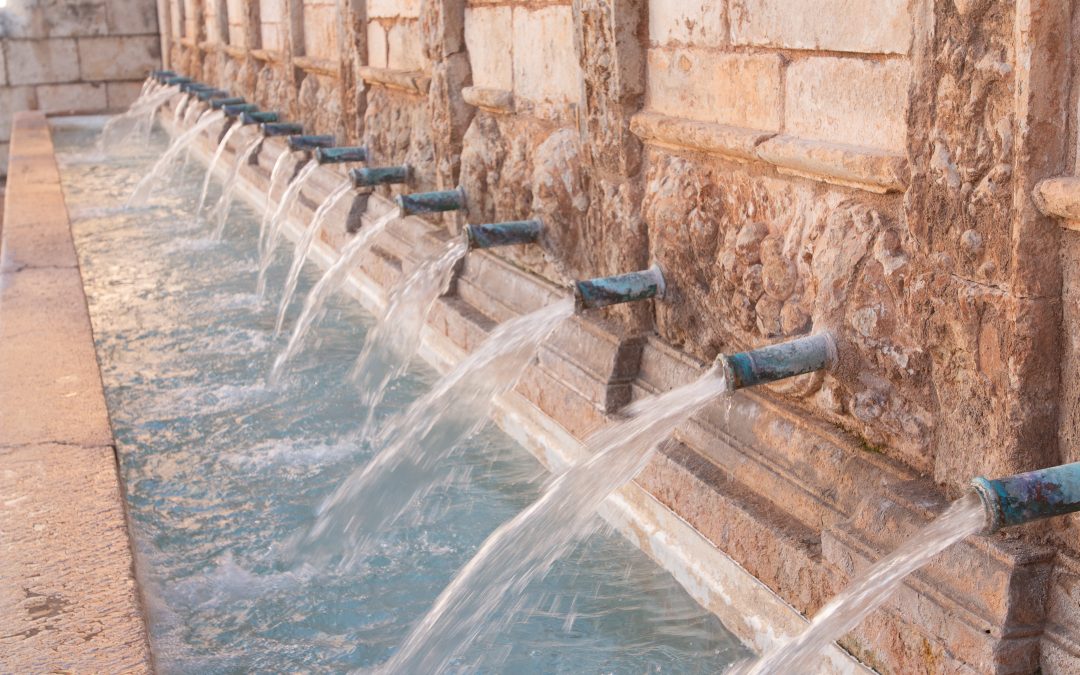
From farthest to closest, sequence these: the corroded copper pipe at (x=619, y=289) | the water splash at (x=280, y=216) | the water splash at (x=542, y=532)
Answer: the water splash at (x=280, y=216) → the corroded copper pipe at (x=619, y=289) → the water splash at (x=542, y=532)

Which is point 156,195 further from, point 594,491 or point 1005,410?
point 1005,410

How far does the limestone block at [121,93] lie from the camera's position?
711 inches

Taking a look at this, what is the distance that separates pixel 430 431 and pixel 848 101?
207cm

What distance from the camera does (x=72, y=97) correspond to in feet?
58.4

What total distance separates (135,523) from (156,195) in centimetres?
747

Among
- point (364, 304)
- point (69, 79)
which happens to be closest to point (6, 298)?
point (364, 304)

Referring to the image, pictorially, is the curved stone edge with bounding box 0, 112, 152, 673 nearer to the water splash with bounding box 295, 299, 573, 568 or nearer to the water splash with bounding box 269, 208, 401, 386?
the water splash with bounding box 295, 299, 573, 568

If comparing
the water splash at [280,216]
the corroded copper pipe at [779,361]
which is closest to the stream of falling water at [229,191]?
the water splash at [280,216]

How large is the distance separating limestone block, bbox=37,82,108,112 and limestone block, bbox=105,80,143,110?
9 cm

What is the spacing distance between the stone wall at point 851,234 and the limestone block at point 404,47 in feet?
5.28

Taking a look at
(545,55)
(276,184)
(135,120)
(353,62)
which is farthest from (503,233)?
(135,120)

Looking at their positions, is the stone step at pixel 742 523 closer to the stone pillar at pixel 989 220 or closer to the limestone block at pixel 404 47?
the stone pillar at pixel 989 220

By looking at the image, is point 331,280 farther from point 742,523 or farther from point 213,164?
point 213,164

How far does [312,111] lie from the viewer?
912 centimetres
